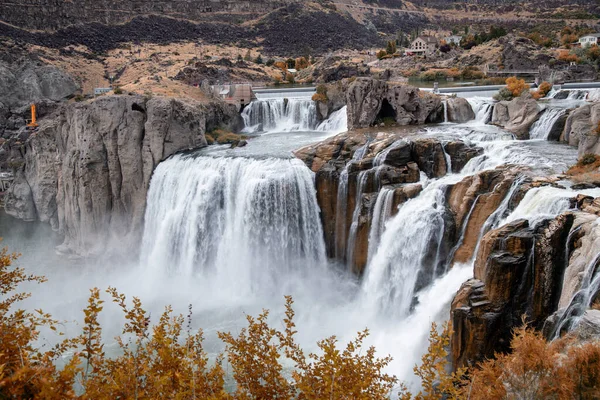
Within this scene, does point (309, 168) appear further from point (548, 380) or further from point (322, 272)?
point (548, 380)

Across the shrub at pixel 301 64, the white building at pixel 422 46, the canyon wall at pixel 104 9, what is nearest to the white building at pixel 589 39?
the white building at pixel 422 46

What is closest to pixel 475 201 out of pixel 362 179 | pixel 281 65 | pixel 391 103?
pixel 362 179

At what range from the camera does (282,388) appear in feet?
27.2

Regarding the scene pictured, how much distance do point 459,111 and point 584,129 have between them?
11.9 metres

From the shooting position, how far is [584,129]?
22.2m

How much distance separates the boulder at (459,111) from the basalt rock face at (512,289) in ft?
67.3

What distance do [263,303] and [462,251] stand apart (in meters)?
11.1

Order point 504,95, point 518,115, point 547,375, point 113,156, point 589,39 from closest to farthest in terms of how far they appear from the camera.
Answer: point 547,375, point 518,115, point 113,156, point 504,95, point 589,39

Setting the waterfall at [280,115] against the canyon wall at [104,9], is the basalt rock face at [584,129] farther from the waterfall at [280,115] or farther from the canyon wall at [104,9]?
the canyon wall at [104,9]

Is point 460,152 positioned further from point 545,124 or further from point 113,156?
point 113,156

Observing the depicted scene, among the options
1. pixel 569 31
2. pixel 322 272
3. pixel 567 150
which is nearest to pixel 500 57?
pixel 569 31

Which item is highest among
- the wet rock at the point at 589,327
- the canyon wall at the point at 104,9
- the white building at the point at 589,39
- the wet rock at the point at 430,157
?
the canyon wall at the point at 104,9

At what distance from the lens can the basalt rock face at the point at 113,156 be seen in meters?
32.0

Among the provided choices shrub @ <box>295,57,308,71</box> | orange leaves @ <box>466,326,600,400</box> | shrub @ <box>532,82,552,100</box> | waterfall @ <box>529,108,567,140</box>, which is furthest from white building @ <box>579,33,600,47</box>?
orange leaves @ <box>466,326,600,400</box>
